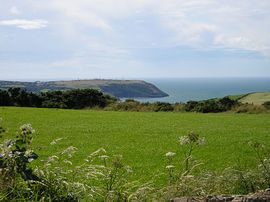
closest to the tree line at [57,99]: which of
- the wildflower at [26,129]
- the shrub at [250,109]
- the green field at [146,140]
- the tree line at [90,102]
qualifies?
the tree line at [90,102]

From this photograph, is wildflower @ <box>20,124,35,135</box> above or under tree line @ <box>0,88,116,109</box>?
above

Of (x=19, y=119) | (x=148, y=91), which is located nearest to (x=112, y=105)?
(x=19, y=119)

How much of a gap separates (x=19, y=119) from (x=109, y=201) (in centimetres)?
1806

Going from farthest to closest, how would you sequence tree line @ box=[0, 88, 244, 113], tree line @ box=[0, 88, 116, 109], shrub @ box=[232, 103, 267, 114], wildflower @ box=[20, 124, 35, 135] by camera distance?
tree line @ box=[0, 88, 116, 109]
tree line @ box=[0, 88, 244, 113]
shrub @ box=[232, 103, 267, 114]
wildflower @ box=[20, 124, 35, 135]

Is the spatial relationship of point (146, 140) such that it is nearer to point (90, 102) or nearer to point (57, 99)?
point (90, 102)

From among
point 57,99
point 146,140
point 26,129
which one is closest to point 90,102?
point 57,99

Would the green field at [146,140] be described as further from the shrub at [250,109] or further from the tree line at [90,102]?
the tree line at [90,102]

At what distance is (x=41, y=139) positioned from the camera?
607 inches

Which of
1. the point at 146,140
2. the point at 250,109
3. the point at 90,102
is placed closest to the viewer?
the point at 146,140

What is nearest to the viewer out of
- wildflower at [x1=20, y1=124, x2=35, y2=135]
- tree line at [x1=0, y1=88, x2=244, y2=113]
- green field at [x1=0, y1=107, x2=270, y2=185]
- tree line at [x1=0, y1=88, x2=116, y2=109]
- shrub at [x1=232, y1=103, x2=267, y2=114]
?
wildflower at [x1=20, y1=124, x2=35, y2=135]

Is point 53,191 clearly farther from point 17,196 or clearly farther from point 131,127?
point 131,127

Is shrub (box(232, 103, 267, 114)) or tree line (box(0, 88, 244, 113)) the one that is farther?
tree line (box(0, 88, 244, 113))

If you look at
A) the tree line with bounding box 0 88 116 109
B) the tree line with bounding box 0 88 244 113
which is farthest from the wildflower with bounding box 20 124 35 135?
the tree line with bounding box 0 88 116 109

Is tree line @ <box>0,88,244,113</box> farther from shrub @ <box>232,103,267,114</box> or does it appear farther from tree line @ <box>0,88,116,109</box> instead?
shrub @ <box>232,103,267,114</box>
